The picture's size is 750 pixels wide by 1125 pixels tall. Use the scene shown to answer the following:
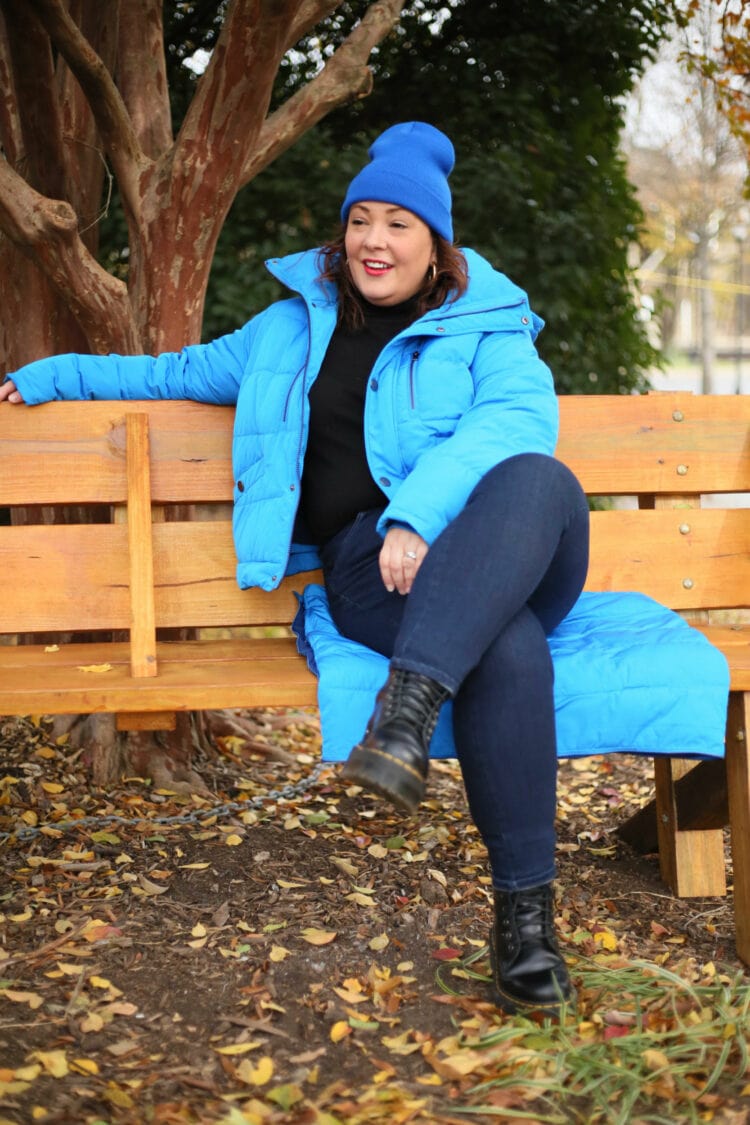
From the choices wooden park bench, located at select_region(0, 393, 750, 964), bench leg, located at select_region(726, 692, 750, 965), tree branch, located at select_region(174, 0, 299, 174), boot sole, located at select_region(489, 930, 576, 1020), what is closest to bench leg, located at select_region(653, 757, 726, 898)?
wooden park bench, located at select_region(0, 393, 750, 964)

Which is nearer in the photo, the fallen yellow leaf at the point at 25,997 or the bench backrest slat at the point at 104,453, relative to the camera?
the fallen yellow leaf at the point at 25,997

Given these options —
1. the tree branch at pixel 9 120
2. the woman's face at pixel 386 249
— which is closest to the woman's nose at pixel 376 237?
the woman's face at pixel 386 249

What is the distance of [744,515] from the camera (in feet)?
11.2

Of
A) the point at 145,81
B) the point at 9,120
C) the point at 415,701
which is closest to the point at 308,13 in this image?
the point at 145,81

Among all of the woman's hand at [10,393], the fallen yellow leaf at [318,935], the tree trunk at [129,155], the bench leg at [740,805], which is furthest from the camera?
the tree trunk at [129,155]

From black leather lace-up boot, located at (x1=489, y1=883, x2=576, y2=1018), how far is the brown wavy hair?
1.45 m

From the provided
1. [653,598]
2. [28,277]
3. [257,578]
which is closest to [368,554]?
[257,578]

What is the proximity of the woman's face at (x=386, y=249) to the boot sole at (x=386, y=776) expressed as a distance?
1.30 m

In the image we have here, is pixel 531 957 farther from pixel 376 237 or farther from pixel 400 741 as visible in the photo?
A: pixel 376 237

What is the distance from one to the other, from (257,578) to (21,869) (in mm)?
1084

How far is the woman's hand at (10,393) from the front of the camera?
3.17 m

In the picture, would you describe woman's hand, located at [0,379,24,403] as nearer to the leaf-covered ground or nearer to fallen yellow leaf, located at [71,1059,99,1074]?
the leaf-covered ground

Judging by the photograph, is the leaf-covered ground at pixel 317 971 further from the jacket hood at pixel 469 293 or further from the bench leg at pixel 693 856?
the jacket hood at pixel 469 293

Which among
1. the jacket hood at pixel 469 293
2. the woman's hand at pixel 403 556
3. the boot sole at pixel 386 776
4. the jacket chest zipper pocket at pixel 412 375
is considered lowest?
the boot sole at pixel 386 776
